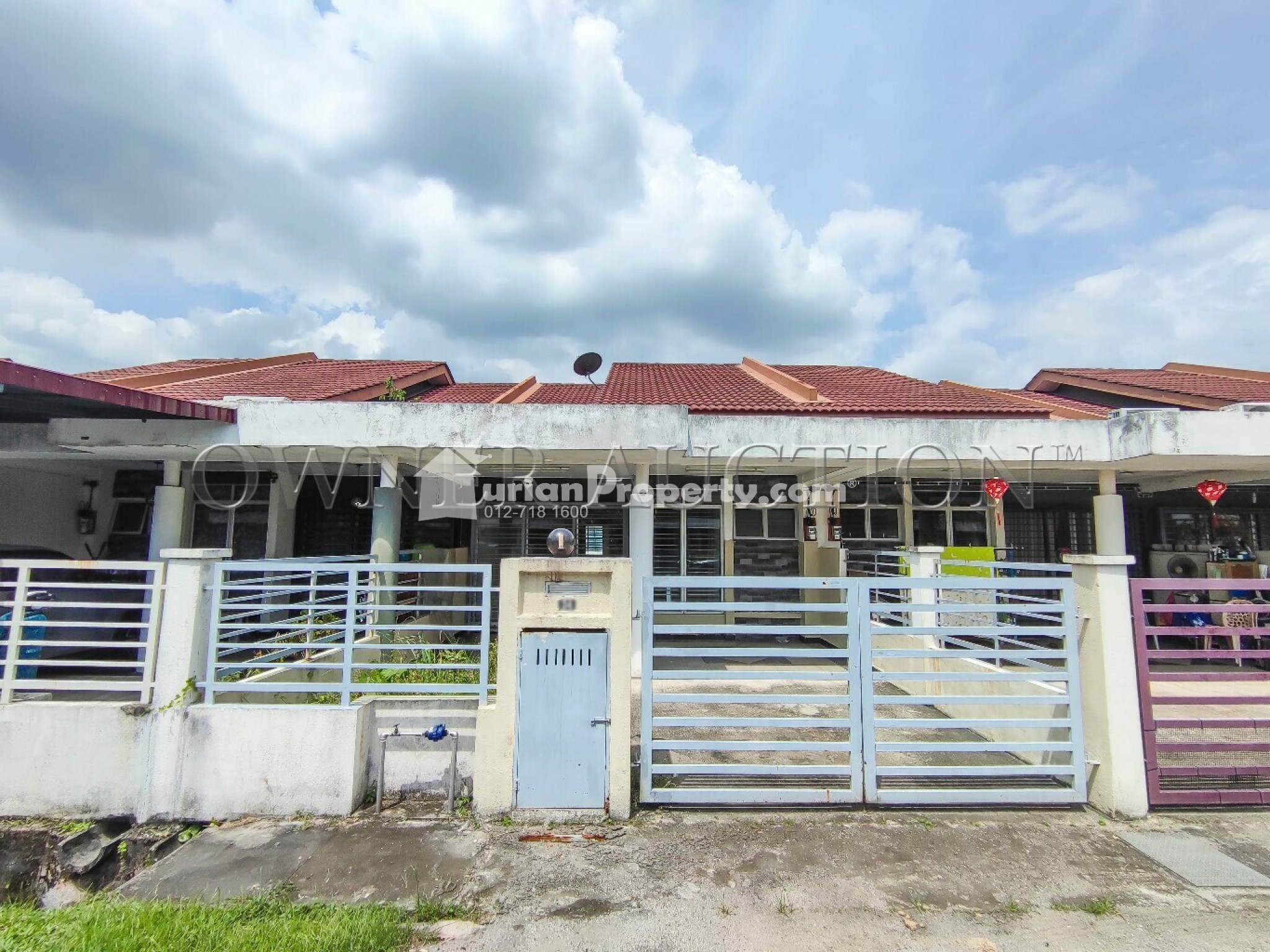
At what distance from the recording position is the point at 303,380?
30.2 ft

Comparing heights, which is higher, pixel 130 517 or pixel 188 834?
pixel 130 517

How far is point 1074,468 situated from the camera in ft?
26.7

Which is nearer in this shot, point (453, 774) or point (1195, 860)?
point (1195, 860)

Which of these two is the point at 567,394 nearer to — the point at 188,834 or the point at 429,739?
the point at 429,739

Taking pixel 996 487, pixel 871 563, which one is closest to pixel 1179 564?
pixel 996 487

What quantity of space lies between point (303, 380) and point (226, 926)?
7.71 m

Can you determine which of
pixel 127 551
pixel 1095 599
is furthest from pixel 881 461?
pixel 127 551

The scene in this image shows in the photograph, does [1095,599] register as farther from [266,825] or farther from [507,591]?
[266,825]

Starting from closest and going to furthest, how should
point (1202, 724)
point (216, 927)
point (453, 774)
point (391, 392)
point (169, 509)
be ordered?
point (216, 927), point (1202, 724), point (453, 774), point (169, 509), point (391, 392)

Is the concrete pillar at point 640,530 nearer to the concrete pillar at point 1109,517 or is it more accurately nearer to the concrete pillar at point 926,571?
the concrete pillar at point 926,571

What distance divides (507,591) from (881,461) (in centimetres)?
530

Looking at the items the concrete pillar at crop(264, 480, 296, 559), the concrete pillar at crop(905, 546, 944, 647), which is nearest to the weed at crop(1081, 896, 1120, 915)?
the concrete pillar at crop(905, 546, 944, 647)

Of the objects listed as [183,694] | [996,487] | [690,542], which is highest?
[996,487]

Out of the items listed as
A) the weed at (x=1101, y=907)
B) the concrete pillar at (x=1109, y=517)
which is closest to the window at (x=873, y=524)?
the concrete pillar at (x=1109, y=517)
